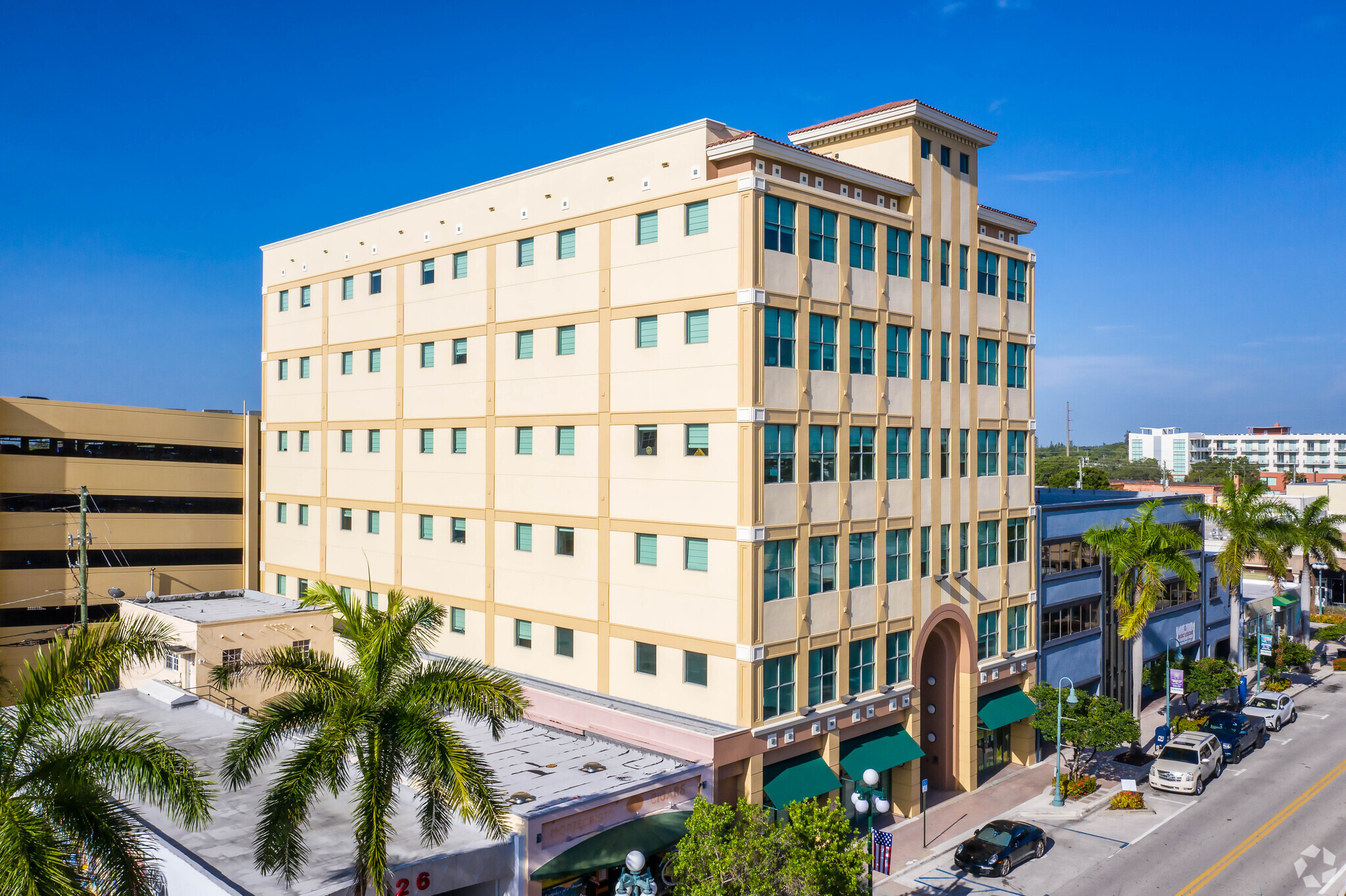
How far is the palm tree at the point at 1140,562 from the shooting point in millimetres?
41781

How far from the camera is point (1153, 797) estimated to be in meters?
37.8

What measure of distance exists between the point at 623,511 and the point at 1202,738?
26968 mm

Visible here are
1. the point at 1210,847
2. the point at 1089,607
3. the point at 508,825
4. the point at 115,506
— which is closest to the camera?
the point at 508,825

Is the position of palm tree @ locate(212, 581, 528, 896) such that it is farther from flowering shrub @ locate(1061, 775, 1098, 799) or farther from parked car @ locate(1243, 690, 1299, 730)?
parked car @ locate(1243, 690, 1299, 730)

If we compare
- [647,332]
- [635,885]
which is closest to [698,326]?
[647,332]

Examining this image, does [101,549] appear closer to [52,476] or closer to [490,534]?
[52,476]

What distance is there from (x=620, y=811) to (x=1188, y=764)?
26118mm

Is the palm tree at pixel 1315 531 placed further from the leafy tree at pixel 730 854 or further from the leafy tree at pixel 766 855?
the leafy tree at pixel 730 854

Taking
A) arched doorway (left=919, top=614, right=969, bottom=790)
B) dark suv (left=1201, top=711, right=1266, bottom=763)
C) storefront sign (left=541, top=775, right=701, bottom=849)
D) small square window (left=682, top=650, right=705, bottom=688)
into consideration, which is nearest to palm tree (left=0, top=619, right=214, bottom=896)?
storefront sign (left=541, top=775, right=701, bottom=849)

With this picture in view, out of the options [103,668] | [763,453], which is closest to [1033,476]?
[763,453]

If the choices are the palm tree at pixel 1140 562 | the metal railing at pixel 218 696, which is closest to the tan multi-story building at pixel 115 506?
the metal railing at pixel 218 696

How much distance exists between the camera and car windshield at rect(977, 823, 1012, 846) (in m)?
30.7

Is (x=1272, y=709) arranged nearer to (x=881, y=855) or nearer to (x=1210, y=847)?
(x=1210, y=847)

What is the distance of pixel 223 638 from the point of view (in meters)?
40.2
